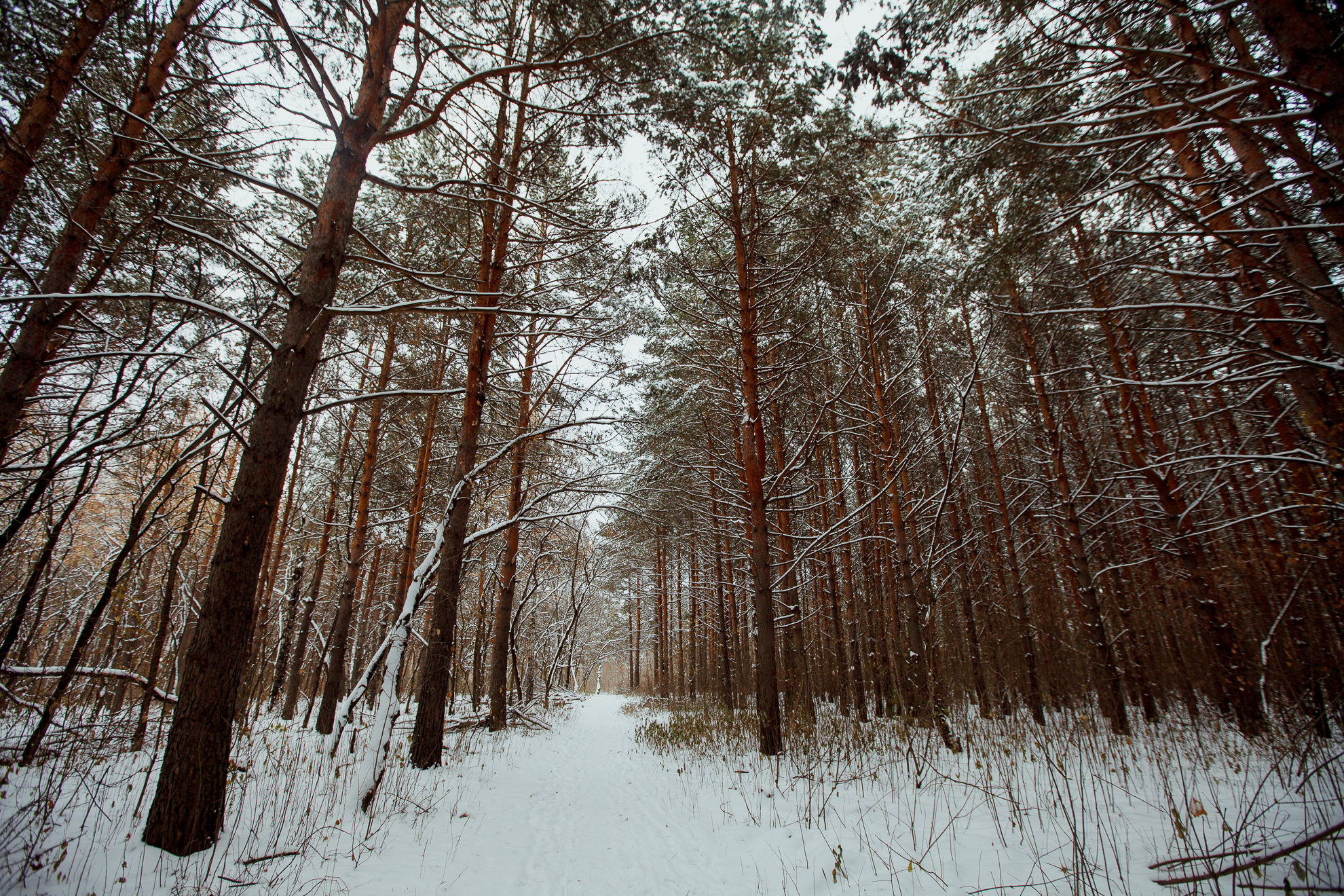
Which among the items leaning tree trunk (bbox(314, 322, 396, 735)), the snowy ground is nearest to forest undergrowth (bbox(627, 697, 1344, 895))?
the snowy ground

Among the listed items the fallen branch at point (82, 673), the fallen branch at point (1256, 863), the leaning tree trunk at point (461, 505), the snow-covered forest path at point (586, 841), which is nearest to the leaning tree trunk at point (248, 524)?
the fallen branch at point (82, 673)

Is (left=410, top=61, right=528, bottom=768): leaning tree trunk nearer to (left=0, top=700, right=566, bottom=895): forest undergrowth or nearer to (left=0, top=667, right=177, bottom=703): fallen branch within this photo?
(left=0, top=700, right=566, bottom=895): forest undergrowth

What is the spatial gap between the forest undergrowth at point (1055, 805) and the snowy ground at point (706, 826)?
0.03 metres

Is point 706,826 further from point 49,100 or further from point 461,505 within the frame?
point 49,100

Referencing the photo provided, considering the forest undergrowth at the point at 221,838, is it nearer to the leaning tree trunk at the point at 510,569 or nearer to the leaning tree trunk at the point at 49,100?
the leaning tree trunk at the point at 49,100

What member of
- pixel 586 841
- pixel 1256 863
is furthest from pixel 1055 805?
pixel 586 841

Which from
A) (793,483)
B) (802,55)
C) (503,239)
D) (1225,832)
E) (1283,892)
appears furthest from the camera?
(793,483)

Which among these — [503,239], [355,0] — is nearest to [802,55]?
[503,239]

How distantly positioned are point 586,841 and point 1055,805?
343 cm

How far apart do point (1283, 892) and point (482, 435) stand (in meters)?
10.6

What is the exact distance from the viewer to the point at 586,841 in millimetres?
3943

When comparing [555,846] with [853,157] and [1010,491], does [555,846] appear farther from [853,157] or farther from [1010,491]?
[1010,491]

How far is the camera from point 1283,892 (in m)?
2.06

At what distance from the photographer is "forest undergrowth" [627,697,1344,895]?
7.88ft
